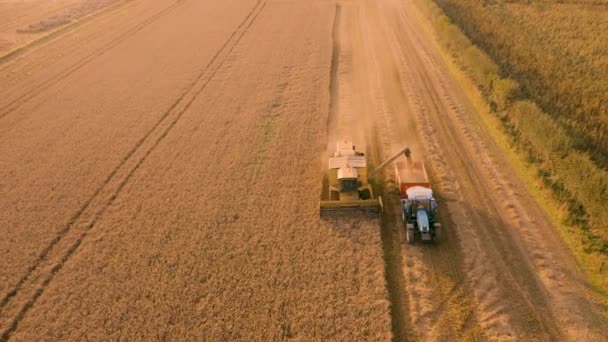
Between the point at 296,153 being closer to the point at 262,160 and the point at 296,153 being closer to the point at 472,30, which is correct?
the point at 262,160

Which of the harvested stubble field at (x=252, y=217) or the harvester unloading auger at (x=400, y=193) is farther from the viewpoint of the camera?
the harvester unloading auger at (x=400, y=193)

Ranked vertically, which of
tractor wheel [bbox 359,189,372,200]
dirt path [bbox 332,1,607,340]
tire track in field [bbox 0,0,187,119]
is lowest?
dirt path [bbox 332,1,607,340]

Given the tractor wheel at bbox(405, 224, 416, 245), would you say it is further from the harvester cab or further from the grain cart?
the harvester cab

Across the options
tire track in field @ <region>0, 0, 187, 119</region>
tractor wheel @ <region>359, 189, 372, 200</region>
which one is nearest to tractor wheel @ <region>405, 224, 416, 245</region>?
tractor wheel @ <region>359, 189, 372, 200</region>

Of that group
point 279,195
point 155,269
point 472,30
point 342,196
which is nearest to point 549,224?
point 342,196

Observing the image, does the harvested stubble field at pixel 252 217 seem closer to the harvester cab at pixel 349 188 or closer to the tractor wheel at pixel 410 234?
the tractor wheel at pixel 410 234

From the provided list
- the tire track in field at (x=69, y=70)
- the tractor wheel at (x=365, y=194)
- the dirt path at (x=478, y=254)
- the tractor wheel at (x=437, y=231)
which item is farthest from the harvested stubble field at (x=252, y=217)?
the tractor wheel at (x=365, y=194)

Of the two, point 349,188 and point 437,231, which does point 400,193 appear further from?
point 437,231
